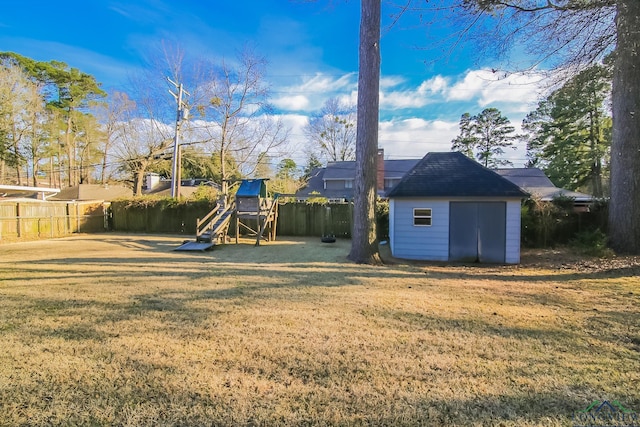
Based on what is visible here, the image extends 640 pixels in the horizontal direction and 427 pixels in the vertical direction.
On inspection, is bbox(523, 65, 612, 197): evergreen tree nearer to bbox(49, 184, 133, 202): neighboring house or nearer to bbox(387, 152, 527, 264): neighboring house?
bbox(387, 152, 527, 264): neighboring house

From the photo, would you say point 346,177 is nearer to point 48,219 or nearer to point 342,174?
point 342,174

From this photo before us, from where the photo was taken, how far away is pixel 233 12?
511 inches

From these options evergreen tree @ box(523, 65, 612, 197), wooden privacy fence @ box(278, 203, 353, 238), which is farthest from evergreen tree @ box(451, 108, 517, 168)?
wooden privacy fence @ box(278, 203, 353, 238)

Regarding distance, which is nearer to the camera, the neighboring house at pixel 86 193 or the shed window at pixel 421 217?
the shed window at pixel 421 217

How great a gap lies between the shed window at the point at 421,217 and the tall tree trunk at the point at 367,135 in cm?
233

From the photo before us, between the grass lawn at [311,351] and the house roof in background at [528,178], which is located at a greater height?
the house roof in background at [528,178]

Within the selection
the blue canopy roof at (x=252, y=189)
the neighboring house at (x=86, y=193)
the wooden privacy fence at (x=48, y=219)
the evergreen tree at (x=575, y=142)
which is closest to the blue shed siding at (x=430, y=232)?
the blue canopy roof at (x=252, y=189)

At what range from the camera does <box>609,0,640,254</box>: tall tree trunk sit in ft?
28.1

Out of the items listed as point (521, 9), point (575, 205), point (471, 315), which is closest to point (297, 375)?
point (471, 315)

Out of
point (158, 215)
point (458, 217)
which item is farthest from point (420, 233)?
point (158, 215)

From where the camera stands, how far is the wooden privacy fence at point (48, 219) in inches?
563

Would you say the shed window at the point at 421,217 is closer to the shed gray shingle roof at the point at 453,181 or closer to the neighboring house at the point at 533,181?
the shed gray shingle roof at the point at 453,181

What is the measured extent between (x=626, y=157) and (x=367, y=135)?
24.5 feet

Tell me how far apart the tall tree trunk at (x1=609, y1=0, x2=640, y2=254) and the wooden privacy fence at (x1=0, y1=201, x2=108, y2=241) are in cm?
2347
